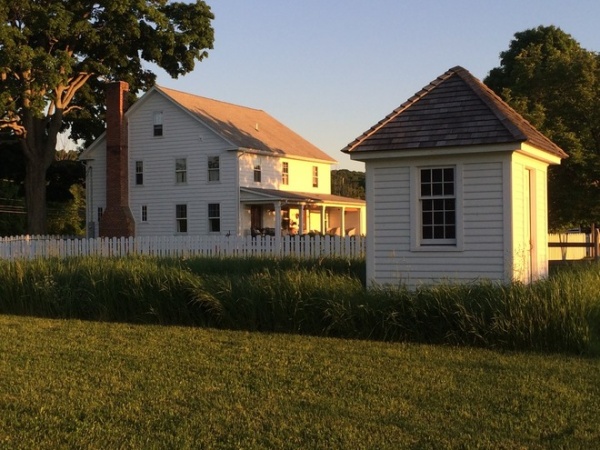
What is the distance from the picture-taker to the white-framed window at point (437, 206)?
12461mm

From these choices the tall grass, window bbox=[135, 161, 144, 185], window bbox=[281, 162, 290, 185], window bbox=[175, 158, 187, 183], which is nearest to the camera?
the tall grass

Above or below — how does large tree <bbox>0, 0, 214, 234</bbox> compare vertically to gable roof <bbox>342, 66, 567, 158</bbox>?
above

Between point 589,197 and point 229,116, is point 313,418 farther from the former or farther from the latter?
point 229,116

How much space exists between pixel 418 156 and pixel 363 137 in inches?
43.8

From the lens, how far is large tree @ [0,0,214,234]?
3156 centimetres

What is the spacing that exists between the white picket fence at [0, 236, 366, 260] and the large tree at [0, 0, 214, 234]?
8.37m

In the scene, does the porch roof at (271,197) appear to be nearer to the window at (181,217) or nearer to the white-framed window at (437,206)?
the window at (181,217)

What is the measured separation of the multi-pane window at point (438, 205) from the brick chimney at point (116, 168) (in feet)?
78.6

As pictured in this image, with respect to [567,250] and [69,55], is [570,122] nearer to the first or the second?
[567,250]

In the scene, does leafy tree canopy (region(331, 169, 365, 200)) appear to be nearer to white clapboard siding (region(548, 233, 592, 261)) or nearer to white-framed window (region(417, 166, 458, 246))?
white clapboard siding (region(548, 233, 592, 261))

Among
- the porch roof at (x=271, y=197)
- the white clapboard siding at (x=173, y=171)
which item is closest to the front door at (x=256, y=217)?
the porch roof at (x=271, y=197)

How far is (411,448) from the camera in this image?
5.30m

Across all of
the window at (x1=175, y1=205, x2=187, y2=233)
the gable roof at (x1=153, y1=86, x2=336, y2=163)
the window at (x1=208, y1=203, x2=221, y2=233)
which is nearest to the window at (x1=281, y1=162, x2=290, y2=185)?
the gable roof at (x1=153, y1=86, x2=336, y2=163)

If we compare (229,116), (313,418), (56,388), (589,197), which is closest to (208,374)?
(56,388)
